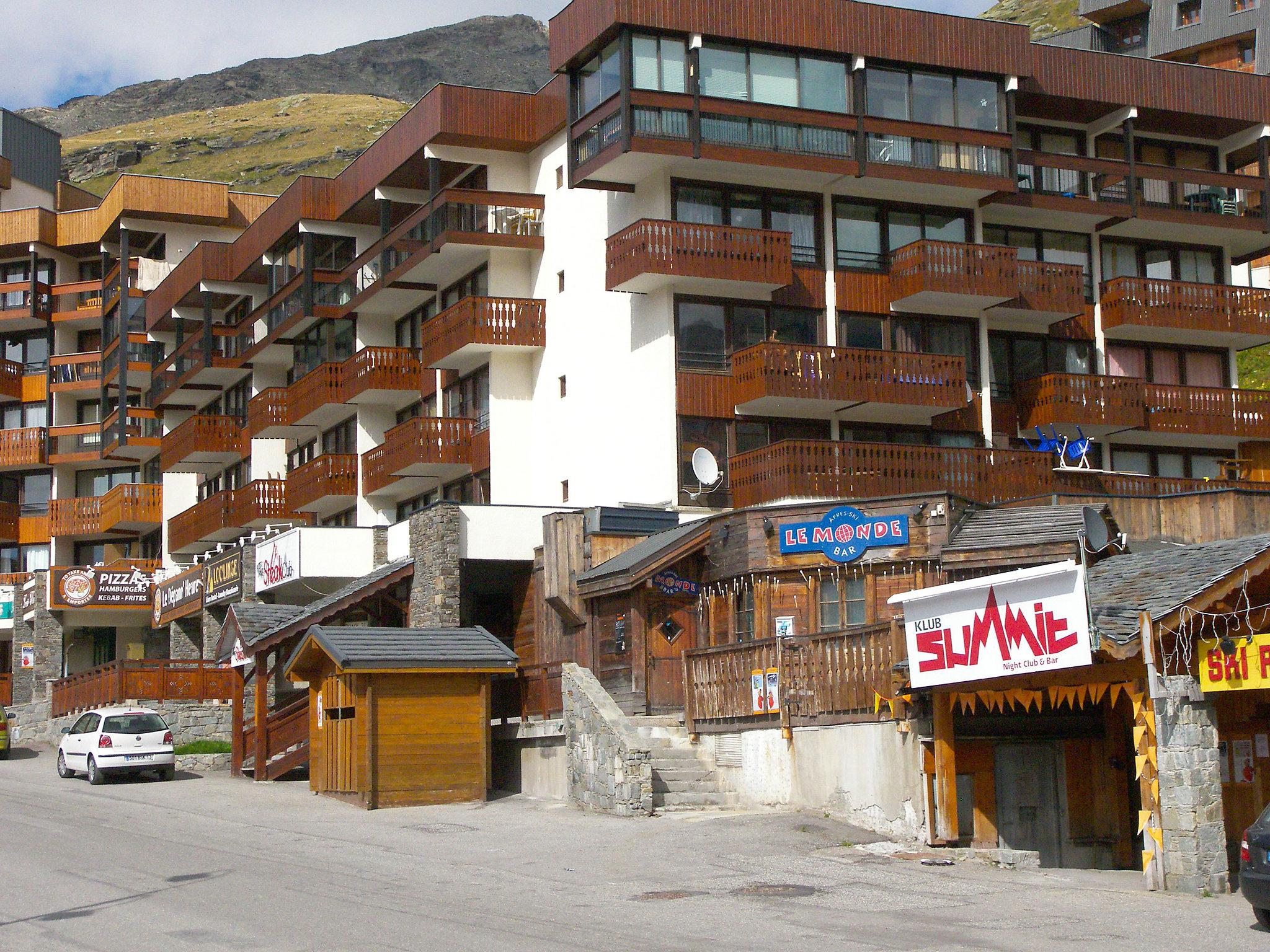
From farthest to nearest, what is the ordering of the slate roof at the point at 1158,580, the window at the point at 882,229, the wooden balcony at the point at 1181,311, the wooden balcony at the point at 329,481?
the wooden balcony at the point at 329,481 < the wooden balcony at the point at 1181,311 < the window at the point at 882,229 < the slate roof at the point at 1158,580

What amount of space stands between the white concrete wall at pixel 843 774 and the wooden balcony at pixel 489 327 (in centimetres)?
1626

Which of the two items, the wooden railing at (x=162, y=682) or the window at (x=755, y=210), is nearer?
the window at (x=755, y=210)

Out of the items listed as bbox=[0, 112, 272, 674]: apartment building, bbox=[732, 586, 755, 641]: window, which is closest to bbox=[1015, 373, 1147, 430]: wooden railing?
bbox=[732, 586, 755, 641]: window

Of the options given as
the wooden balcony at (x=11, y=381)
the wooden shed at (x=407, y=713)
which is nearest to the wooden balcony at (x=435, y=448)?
the wooden shed at (x=407, y=713)

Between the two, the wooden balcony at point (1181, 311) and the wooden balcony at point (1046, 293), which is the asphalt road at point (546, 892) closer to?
the wooden balcony at point (1046, 293)

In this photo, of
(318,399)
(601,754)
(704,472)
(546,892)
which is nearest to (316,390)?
(318,399)

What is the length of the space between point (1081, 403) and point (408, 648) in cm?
1922

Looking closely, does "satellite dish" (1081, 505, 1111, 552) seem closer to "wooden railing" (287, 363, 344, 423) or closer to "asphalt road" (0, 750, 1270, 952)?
"asphalt road" (0, 750, 1270, 952)

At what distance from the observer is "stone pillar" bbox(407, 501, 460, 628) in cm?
3272

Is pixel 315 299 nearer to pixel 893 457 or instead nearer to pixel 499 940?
pixel 893 457

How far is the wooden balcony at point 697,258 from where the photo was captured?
33281 mm

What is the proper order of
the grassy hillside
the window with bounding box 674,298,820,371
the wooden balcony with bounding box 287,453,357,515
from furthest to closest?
the grassy hillside → the wooden balcony with bounding box 287,453,357,515 → the window with bounding box 674,298,820,371

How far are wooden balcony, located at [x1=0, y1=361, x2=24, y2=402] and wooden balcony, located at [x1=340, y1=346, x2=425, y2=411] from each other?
102 ft

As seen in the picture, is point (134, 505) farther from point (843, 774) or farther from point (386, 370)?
point (843, 774)
